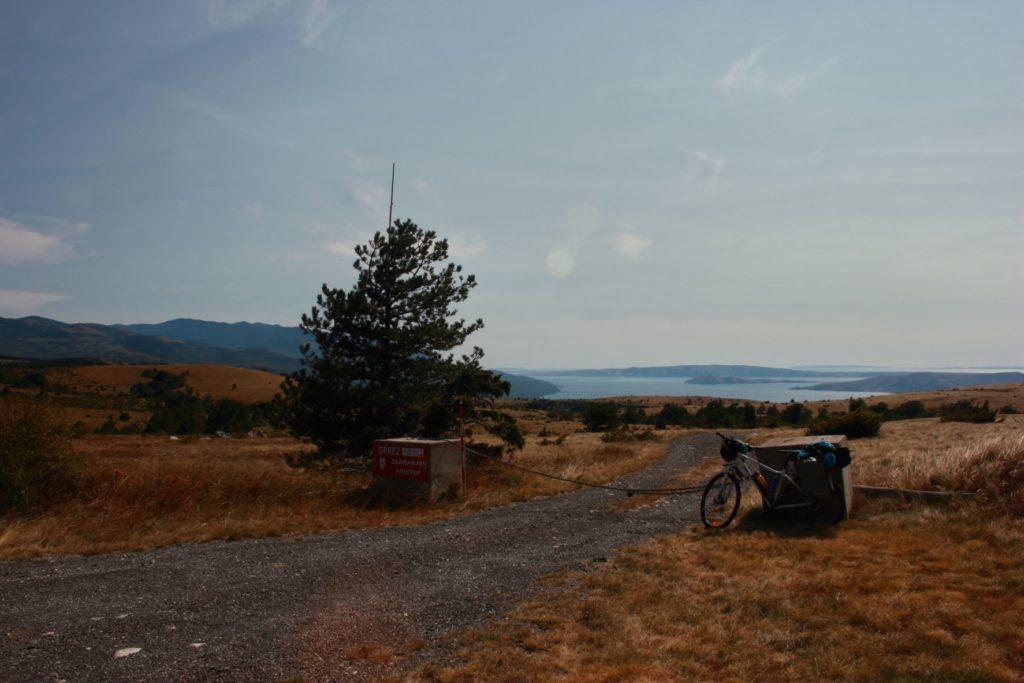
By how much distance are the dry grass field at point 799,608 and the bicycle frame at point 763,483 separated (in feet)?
1.58

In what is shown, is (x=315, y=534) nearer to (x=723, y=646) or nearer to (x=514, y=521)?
(x=514, y=521)

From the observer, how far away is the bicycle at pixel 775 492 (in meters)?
9.23

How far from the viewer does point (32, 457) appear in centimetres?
1089

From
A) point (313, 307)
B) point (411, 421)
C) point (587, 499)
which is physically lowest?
point (587, 499)

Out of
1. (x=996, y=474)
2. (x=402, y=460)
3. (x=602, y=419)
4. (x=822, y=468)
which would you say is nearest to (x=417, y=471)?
(x=402, y=460)

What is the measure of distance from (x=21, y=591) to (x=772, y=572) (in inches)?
335

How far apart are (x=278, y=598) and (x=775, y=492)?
7.27 metres

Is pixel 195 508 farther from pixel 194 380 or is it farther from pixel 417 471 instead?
pixel 194 380

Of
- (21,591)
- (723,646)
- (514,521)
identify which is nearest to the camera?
(723,646)

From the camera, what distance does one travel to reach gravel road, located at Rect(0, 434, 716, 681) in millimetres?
4906

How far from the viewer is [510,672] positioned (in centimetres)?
465

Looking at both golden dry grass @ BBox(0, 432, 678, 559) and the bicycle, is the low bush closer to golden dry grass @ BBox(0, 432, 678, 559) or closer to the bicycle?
the bicycle

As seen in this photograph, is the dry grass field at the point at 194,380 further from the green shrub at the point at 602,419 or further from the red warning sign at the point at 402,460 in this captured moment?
the red warning sign at the point at 402,460

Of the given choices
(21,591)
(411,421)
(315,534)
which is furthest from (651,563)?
(411,421)
